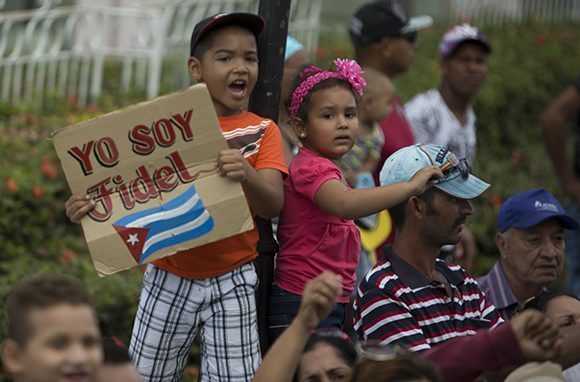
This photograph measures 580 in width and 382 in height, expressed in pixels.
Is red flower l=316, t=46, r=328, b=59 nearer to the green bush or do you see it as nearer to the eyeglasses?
the green bush

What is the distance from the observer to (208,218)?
4844 mm

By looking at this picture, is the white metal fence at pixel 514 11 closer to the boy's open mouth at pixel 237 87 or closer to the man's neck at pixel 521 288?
the man's neck at pixel 521 288

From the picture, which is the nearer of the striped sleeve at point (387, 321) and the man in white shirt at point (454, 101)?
the striped sleeve at point (387, 321)

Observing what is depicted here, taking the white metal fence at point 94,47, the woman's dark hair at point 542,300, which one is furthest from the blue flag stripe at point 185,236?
the white metal fence at point 94,47

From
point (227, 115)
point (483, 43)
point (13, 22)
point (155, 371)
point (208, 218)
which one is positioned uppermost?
point (13, 22)

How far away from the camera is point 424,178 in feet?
16.4

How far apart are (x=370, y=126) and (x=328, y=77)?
1781mm

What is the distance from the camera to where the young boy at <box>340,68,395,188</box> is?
6.76 m

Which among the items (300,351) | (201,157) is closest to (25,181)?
(201,157)

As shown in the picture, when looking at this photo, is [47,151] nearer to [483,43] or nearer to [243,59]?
[483,43]

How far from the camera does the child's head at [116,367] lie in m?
4.05

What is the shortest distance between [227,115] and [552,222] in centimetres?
173

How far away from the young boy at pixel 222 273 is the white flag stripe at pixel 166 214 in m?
0.27

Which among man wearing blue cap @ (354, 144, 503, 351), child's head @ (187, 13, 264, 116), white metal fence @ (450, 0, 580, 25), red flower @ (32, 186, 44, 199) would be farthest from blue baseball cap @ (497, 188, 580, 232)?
white metal fence @ (450, 0, 580, 25)
